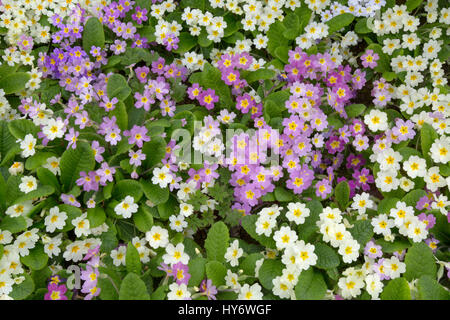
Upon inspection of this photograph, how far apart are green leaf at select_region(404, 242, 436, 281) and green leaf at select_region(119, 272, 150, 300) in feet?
5.36

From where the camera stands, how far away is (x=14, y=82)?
3.81m

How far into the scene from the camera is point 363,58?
4.01 m

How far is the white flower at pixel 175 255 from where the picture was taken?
2984 mm

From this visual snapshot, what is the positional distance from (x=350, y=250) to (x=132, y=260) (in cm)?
139

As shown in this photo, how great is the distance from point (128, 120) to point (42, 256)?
3.90 feet

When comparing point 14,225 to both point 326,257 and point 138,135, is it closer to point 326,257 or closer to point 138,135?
point 138,135

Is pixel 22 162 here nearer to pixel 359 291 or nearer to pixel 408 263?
pixel 359 291

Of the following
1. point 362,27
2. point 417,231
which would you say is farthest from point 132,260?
point 362,27

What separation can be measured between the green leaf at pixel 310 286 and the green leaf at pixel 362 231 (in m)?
0.37

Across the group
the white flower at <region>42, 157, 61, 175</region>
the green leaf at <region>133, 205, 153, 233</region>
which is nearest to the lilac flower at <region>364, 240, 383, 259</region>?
the green leaf at <region>133, 205, 153, 233</region>

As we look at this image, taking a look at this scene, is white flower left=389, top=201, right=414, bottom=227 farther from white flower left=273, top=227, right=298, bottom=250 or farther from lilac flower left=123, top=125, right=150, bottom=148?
lilac flower left=123, top=125, right=150, bottom=148

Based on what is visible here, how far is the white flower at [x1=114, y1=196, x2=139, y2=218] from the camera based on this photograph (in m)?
3.15
